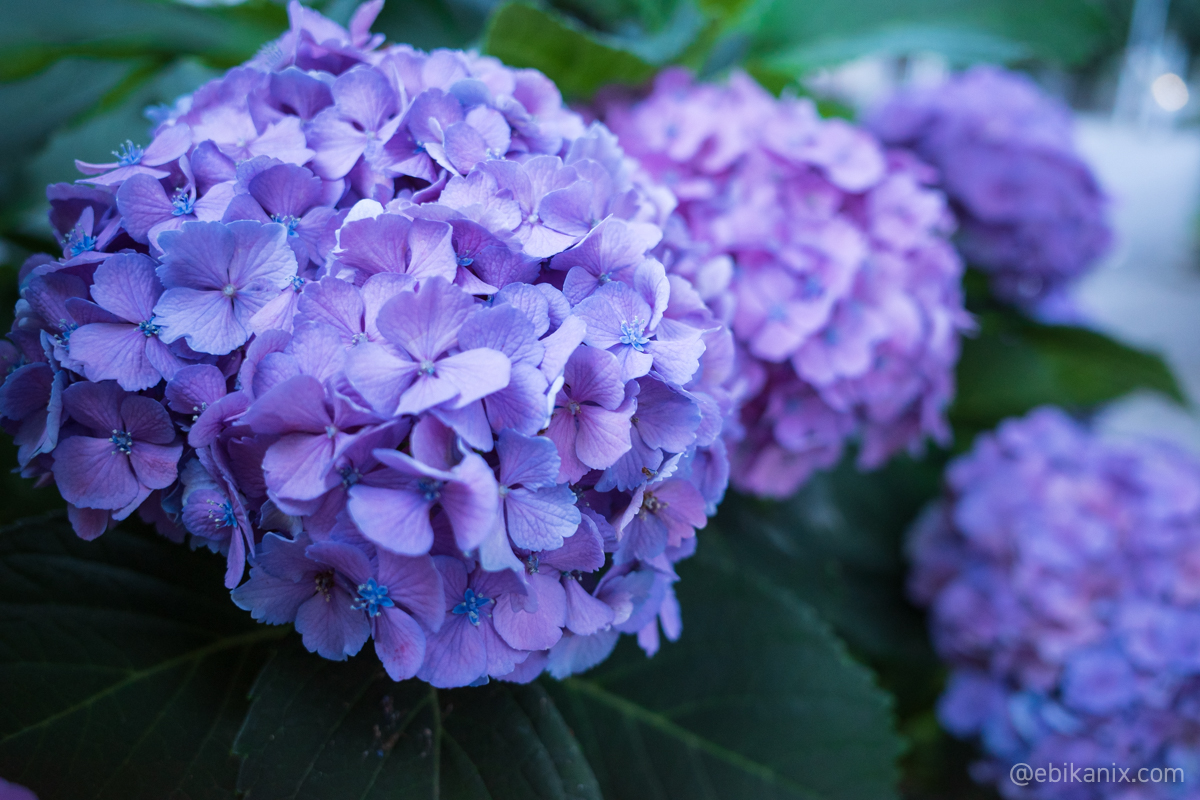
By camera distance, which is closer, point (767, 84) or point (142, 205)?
point (142, 205)

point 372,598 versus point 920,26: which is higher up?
point 920,26

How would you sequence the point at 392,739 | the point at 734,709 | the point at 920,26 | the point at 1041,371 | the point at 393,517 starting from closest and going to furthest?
1. the point at 393,517
2. the point at 392,739
3. the point at 734,709
4. the point at 920,26
5. the point at 1041,371

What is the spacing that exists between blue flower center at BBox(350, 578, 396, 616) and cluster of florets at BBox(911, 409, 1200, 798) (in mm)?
701

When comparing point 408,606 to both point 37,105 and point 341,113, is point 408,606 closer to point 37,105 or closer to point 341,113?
point 341,113

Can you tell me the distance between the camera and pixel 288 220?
388 millimetres

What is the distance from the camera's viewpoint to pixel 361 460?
0.32m

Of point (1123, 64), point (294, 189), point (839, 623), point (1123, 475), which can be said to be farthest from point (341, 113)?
point (1123, 64)

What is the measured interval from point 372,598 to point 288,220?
0.18 meters

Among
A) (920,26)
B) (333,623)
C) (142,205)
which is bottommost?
(333,623)

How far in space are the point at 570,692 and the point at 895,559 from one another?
61 cm

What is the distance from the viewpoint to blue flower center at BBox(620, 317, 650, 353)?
0.36 meters

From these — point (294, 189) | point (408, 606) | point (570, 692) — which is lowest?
point (570, 692)

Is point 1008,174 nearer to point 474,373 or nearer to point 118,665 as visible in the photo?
point 474,373

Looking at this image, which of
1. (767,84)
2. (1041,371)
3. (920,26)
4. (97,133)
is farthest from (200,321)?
(1041,371)
